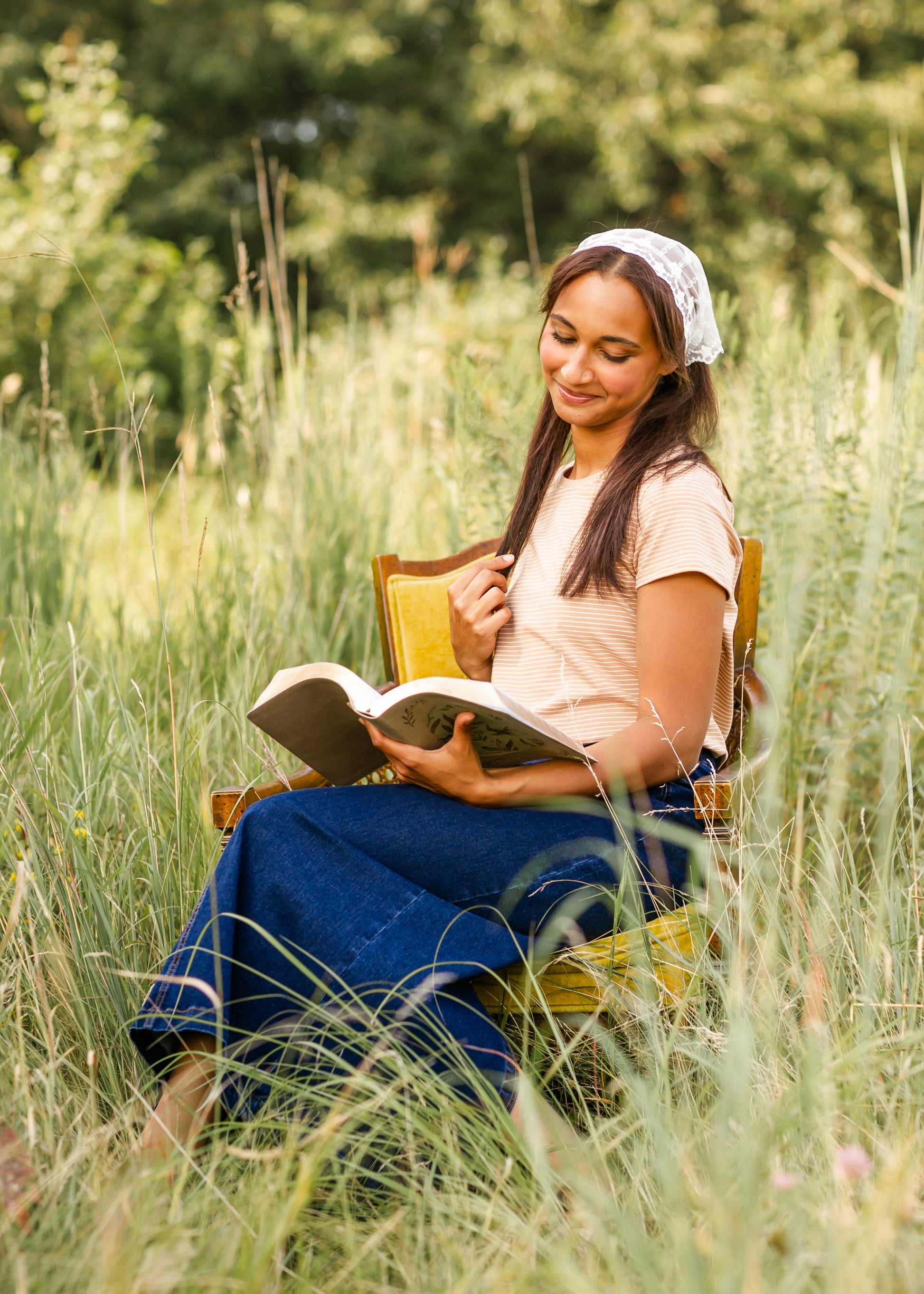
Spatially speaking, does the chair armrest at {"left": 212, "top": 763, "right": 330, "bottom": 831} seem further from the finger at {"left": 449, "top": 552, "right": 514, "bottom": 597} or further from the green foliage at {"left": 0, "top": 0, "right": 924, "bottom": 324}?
the green foliage at {"left": 0, "top": 0, "right": 924, "bottom": 324}

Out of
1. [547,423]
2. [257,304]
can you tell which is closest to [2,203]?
[257,304]

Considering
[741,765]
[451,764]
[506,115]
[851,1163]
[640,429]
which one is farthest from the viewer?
[506,115]

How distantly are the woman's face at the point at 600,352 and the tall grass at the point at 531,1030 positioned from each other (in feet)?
1.36

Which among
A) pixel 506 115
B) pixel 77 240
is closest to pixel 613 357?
pixel 77 240

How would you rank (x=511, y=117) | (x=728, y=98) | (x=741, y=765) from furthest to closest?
(x=511, y=117) → (x=728, y=98) → (x=741, y=765)

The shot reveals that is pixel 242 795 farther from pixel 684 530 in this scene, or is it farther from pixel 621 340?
pixel 621 340

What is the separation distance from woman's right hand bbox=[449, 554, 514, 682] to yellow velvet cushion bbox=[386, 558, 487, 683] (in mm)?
143

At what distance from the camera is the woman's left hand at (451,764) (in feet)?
5.75

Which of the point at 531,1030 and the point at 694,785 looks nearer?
the point at 694,785

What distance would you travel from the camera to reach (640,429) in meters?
2.01

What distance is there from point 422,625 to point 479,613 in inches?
10.9

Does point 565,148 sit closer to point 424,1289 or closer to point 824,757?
point 824,757

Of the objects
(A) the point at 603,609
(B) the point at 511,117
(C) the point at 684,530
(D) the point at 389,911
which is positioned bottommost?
(D) the point at 389,911

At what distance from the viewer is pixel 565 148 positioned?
445 inches
